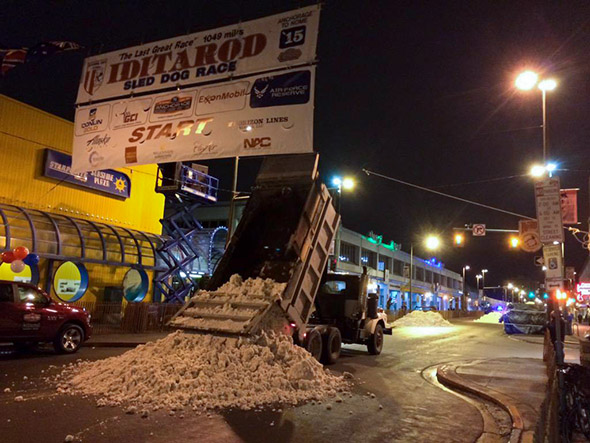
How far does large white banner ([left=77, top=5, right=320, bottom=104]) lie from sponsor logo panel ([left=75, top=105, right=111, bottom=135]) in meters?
0.29

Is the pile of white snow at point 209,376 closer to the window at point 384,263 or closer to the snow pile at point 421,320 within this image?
the snow pile at point 421,320

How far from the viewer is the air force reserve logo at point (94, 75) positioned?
1348cm

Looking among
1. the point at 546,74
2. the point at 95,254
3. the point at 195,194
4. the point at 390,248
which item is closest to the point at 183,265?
the point at 195,194

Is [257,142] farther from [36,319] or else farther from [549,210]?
[36,319]

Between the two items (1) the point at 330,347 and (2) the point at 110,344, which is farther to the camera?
(2) the point at 110,344

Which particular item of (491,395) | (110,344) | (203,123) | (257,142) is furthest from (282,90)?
(110,344)

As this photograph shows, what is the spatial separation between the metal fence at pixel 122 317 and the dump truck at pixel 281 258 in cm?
846

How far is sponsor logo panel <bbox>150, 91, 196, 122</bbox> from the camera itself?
1216cm

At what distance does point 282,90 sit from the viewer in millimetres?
11156

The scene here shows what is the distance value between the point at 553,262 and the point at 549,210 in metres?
1.29

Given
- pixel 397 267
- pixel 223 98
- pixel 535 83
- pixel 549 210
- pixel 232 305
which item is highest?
pixel 535 83

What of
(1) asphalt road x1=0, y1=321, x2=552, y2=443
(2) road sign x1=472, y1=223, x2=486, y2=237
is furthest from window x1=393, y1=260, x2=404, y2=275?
(1) asphalt road x1=0, y1=321, x2=552, y2=443

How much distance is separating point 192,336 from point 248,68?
637cm

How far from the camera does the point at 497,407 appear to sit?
829 centimetres
